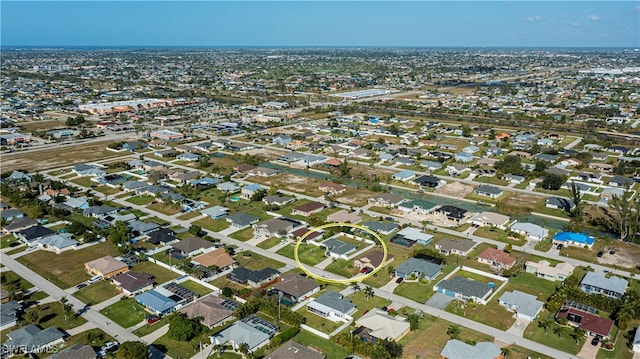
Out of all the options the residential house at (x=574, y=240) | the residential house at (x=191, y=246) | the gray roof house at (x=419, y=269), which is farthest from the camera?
the residential house at (x=574, y=240)

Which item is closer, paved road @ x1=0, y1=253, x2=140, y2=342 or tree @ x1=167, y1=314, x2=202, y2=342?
tree @ x1=167, y1=314, x2=202, y2=342

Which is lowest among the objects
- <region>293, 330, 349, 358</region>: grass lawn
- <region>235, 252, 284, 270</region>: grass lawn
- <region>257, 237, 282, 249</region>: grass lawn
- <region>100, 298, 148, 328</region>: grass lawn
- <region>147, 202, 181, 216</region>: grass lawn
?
<region>293, 330, 349, 358</region>: grass lawn

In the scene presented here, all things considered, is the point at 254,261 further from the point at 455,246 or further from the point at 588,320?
the point at 588,320

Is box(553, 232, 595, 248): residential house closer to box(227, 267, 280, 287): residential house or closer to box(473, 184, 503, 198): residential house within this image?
box(473, 184, 503, 198): residential house

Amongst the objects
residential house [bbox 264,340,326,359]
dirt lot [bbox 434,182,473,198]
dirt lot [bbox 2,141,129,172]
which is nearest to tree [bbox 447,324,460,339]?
residential house [bbox 264,340,326,359]

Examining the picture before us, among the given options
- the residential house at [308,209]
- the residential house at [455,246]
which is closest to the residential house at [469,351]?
the residential house at [455,246]

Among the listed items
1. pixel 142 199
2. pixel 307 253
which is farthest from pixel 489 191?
pixel 142 199

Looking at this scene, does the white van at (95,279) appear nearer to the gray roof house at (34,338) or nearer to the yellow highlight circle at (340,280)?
the gray roof house at (34,338)

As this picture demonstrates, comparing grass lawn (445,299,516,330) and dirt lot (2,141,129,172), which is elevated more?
dirt lot (2,141,129,172)

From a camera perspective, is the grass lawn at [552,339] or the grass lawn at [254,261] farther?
the grass lawn at [254,261]
